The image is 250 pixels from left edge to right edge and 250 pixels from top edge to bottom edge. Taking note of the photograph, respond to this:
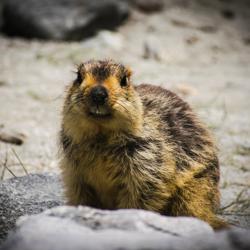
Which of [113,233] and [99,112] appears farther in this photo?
[99,112]

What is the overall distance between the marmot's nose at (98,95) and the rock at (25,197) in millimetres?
1190

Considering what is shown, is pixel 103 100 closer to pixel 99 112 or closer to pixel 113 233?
pixel 99 112

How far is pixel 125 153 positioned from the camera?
4.59m

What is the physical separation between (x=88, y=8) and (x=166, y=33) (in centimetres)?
150

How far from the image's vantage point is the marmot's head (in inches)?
169

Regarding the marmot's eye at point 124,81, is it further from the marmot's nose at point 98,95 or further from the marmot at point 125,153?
the marmot's nose at point 98,95

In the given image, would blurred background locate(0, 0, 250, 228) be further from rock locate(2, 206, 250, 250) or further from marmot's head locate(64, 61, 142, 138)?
rock locate(2, 206, 250, 250)

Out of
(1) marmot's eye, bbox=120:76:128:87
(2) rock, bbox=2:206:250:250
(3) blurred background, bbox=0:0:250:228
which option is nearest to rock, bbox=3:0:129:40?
(3) blurred background, bbox=0:0:250:228

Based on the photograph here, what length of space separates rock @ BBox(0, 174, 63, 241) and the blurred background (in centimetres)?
90

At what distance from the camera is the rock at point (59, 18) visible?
11609 mm

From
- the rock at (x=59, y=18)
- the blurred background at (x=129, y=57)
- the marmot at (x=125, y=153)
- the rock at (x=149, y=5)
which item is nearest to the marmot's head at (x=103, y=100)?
the marmot at (x=125, y=153)

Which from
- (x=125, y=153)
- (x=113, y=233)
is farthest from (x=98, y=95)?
(x=113, y=233)

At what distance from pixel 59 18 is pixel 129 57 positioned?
1670mm

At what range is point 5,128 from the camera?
7523mm
